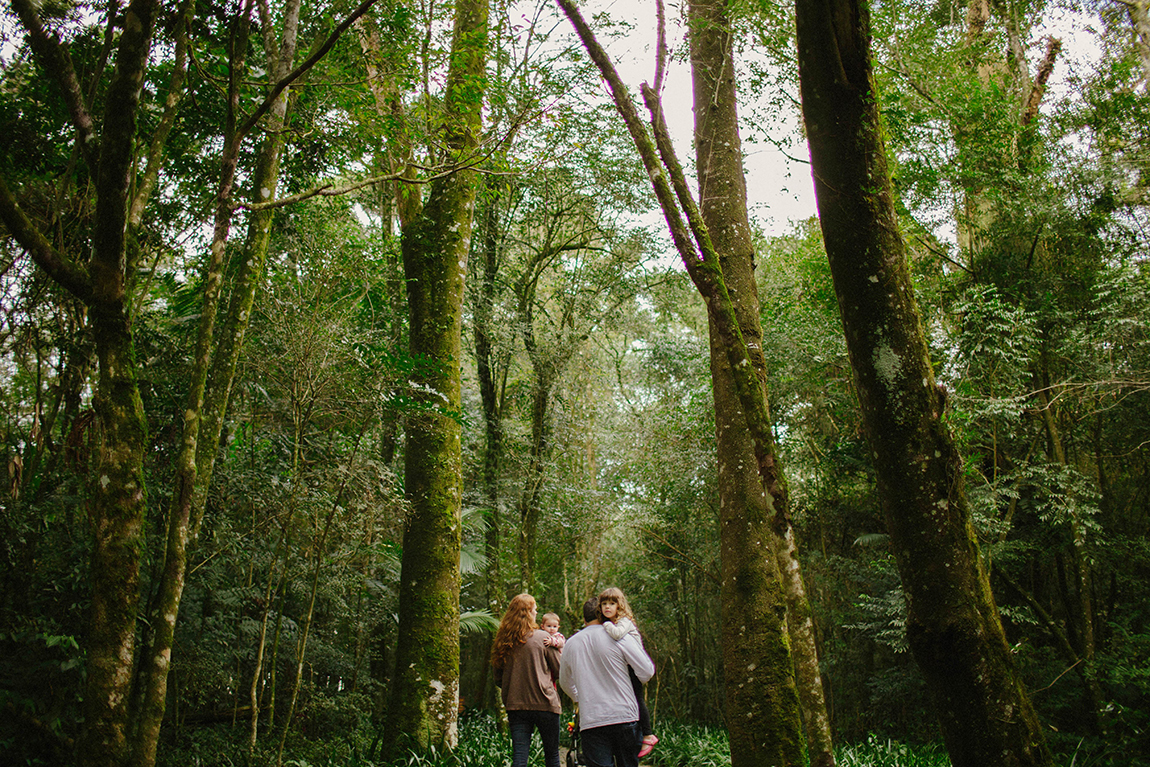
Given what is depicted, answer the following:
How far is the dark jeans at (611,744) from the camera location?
4281 millimetres

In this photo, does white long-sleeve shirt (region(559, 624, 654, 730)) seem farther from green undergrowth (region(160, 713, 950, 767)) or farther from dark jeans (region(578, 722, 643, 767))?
green undergrowth (region(160, 713, 950, 767))

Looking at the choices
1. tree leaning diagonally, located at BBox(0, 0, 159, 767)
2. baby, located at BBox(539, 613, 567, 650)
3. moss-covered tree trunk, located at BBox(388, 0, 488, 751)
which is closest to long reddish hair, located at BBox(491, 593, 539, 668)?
baby, located at BBox(539, 613, 567, 650)

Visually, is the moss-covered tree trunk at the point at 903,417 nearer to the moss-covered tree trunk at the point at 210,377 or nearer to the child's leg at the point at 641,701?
the child's leg at the point at 641,701

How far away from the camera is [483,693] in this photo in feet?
55.0

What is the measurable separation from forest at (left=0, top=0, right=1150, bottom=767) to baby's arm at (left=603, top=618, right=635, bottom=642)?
0.68 m

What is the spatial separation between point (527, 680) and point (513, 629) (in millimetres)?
406

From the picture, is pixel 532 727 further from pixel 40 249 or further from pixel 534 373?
pixel 534 373

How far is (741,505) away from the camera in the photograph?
4.76m

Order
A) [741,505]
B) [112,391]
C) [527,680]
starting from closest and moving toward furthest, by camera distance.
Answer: [112,391]
[741,505]
[527,680]

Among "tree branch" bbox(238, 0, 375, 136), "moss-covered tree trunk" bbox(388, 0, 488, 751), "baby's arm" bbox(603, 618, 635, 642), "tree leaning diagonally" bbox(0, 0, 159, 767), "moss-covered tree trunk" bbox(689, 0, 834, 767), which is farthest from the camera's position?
"moss-covered tree trunk" bbox(388, 0, 488, 751)

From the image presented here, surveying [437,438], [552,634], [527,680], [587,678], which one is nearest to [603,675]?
[587,678]

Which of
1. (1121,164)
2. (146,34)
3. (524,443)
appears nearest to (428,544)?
(146,34)

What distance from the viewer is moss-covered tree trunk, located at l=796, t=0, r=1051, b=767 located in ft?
7.21

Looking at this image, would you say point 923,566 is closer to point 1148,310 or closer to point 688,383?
point 1148,310
